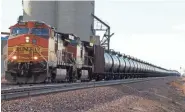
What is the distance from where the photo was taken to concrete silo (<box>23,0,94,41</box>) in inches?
2077

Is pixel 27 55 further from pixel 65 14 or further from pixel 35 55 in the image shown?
pixel 65 14

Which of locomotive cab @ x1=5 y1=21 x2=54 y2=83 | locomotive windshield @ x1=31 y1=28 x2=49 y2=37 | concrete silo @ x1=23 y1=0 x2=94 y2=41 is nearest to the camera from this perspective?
locomotive cab @ x1=5 y1=21 x2=54 y2=83

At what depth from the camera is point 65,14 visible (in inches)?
2095

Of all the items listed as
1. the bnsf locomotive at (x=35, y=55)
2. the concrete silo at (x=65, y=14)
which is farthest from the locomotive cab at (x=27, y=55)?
the concrete silo at (x=65, y=14)

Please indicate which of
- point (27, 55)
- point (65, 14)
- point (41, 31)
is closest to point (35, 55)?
point (27, 55)

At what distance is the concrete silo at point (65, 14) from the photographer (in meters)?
52.8

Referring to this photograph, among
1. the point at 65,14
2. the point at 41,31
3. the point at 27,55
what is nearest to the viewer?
the point at 27,55

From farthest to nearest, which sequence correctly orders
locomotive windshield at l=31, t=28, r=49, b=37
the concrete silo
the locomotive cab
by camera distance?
1. the concrete silo
2. locomotive windshield at l=31, t=28, r=49, b=37
3. the locomotive cab

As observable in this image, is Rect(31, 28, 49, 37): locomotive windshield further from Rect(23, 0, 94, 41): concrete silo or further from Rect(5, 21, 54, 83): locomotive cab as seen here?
Rect(23, 0, 94, 41): concrete silo

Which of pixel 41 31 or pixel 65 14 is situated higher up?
pixel 65 14

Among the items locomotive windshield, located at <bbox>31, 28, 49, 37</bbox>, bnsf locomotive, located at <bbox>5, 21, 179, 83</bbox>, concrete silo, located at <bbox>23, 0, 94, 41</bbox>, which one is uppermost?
concrete silo, located at <bbox>23, 0, 94, 41</bbox>

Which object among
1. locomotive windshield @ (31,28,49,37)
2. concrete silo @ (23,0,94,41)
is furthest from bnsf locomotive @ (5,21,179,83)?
concrete silo @ (23,0,94,41)

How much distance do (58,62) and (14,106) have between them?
1116cm

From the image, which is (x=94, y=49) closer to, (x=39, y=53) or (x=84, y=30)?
(x=39, y=53)
